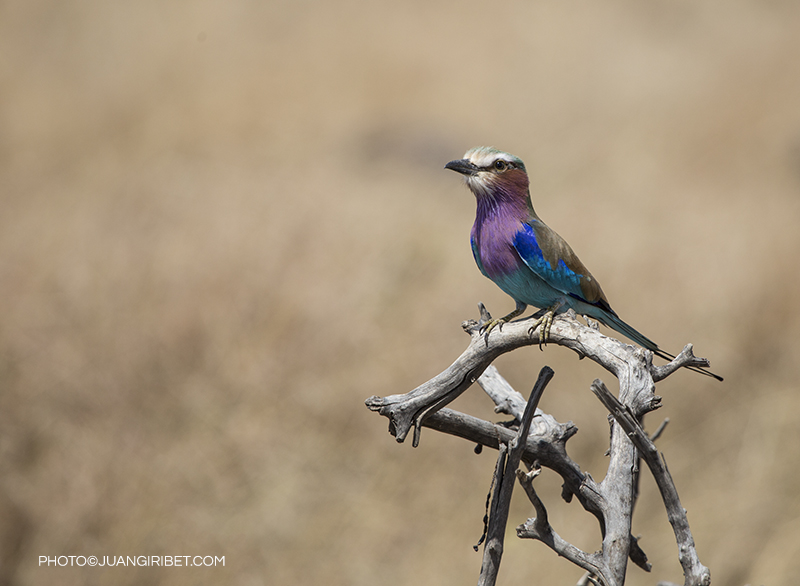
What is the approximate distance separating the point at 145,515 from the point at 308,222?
3.92 m

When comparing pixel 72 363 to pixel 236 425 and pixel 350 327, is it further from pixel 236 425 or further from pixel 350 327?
pixel 350 327

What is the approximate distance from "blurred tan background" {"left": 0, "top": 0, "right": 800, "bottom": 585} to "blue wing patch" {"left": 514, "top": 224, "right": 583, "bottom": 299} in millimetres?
3249

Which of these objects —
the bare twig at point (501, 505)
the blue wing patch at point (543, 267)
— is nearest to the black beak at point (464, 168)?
the blue wing patch at point (543, 267)

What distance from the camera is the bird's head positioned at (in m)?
2.22

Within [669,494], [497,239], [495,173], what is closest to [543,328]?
[669,494]

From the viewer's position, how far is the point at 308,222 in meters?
7.61

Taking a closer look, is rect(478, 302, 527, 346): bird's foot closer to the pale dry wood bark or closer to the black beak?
the pale dry wood bark

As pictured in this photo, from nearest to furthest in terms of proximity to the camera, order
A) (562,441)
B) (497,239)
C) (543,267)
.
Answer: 1. (562,441)
2. (543,267)
3. (497,239)

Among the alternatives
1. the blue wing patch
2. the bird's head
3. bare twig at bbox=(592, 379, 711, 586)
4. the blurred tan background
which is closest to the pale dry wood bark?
bare twig at bbox=(592, 379, 711, 586)

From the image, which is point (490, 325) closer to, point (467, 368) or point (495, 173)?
point (467, 368)

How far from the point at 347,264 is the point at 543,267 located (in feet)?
17.3

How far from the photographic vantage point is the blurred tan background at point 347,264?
5.03 meters

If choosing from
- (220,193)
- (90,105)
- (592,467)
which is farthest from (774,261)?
(90,105)

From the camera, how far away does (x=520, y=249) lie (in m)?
2.15
